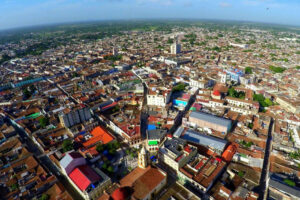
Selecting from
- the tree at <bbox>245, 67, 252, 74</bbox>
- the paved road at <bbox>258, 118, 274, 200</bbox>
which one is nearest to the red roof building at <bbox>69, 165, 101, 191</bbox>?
the paved road at <bbox>258, 118, 274, 200</bbox>

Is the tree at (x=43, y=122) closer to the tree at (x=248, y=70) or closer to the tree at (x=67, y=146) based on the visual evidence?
the tree at (x=67, y=146)

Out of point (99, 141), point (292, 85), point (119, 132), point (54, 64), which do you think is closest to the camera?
point (99, 141)

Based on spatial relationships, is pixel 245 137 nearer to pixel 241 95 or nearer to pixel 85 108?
pixel 241 95

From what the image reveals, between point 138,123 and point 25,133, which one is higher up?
point 138,123

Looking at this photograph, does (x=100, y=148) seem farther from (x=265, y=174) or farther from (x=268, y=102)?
(x=268, y=102)

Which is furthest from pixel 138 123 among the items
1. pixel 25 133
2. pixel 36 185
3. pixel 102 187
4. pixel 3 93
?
pixel 3 93

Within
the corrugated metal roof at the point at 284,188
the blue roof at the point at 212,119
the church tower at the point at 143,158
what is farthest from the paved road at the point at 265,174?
the church tower at the point at 143,158
